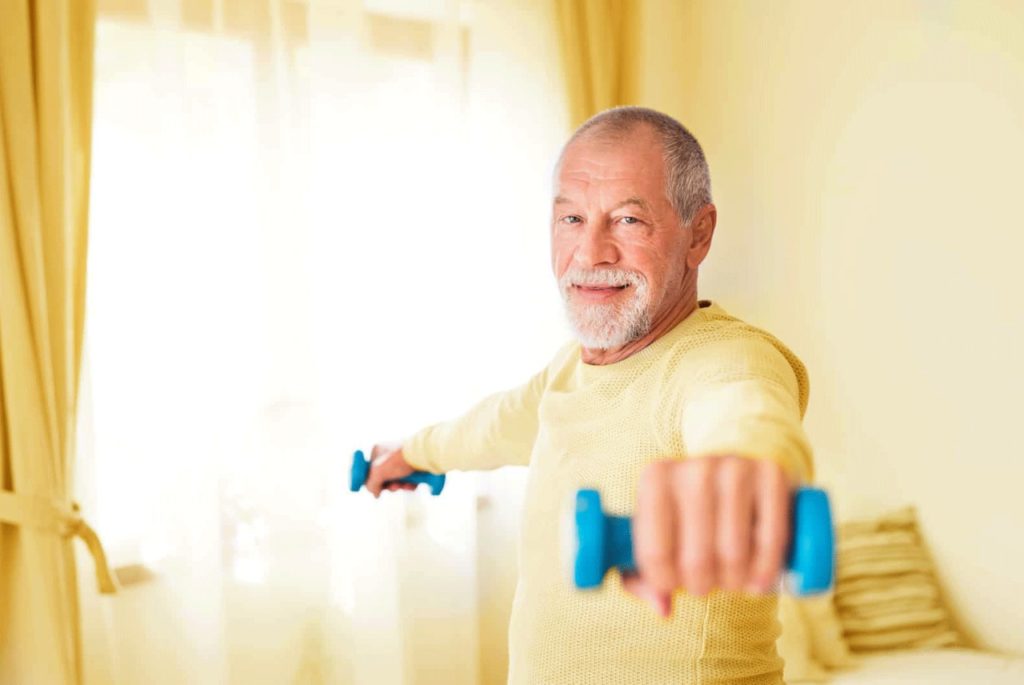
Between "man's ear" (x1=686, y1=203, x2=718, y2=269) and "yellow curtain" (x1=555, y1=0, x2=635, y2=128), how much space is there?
167 cm

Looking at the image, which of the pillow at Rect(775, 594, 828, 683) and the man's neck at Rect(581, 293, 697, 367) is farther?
the pillow at Rect(775, 594, 828, 683)

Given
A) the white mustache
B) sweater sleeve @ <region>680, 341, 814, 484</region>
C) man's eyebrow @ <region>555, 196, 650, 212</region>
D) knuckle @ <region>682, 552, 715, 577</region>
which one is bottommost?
knuckle @ <region>682, 552, 715, 577</region>

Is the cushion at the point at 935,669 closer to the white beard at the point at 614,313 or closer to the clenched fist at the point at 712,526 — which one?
the white beard at the point at 614,313

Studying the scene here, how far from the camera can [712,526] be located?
538 mm

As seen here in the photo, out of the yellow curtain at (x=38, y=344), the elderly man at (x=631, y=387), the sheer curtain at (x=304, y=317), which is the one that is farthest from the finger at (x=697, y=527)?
the sheer curtain at (x=304, y=317)

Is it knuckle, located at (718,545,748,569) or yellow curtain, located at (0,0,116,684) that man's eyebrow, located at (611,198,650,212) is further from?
yellow curtain, located at (0,0,116,684)

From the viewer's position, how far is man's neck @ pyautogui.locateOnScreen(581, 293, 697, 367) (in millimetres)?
1210

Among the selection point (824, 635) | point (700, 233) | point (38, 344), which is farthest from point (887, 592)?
point (38, 344)

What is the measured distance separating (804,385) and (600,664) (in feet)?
1.35

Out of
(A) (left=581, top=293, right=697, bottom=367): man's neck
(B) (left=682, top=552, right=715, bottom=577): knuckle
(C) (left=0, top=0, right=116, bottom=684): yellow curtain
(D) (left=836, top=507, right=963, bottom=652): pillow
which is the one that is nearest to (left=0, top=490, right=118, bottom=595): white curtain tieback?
(C) (left=0, top=0, right=116, bottom=684): yellow curtain

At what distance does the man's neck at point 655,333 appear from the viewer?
121 cm

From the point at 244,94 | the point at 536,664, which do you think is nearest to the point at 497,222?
the point at 244,94

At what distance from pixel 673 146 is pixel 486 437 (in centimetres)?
60

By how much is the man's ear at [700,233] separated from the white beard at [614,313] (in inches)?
4.1
